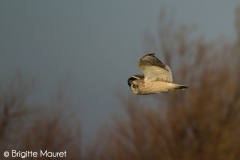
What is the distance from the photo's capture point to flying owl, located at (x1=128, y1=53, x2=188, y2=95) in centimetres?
356

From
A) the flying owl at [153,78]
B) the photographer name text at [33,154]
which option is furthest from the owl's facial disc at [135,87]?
the photographer name text at [33,154]

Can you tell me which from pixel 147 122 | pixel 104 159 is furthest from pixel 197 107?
pixel 104 159

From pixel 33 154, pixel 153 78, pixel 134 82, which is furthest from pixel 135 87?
pixel 33 154

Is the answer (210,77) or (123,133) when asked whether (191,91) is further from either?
(123,133)

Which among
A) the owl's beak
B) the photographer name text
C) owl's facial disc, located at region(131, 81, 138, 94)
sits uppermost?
the owl's beak

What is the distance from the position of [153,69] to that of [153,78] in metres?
0.08

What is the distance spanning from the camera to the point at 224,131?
1297 cm

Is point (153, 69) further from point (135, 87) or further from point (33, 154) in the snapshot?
point (33, 154)

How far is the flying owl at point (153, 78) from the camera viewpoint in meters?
3.56

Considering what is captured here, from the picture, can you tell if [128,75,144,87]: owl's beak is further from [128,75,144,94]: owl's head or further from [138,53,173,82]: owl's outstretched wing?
[138,53,173,82]: owl's outstretched wing

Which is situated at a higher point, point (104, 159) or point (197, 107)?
point (197, 107)

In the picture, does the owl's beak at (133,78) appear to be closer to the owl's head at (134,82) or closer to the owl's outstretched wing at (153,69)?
the owl's head at (134,82)

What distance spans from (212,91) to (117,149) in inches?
106

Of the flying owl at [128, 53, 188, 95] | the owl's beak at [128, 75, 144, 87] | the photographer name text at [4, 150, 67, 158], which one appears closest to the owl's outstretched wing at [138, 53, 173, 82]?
the flying owl at [128, 53, 188, 95]
